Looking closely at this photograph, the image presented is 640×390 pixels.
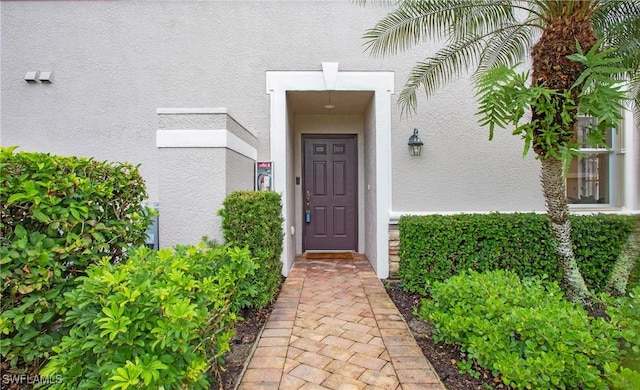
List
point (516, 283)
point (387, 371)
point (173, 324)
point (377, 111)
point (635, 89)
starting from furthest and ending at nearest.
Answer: point (377, 111)
point (635, 89)
point (516, 283)
point (387, 371)
point (173, 324)

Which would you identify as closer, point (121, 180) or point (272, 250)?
point (121, 180)

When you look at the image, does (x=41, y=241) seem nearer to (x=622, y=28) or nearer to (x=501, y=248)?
(x=501, y=248)

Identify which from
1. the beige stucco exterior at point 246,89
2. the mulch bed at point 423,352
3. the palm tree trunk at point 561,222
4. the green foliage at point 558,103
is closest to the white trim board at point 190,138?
the beige stucco exterior at point 246,89

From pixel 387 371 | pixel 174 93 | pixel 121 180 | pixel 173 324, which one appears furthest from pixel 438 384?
pixel 174 93

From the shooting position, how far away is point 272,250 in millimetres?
3623

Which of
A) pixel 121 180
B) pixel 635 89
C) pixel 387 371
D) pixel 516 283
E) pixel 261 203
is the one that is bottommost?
pixel 387 371

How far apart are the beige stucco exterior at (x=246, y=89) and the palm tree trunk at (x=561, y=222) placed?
1657 millimetres

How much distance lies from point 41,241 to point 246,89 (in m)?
3.72

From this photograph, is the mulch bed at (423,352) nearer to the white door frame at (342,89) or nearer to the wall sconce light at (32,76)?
the white door frame at (342,89)

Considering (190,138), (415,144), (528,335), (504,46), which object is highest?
(504,46)

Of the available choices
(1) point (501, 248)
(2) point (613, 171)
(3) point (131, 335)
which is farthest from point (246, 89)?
(2) point (613, 171)

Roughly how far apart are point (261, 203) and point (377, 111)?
2.54 m

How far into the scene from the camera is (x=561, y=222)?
333 centimetres

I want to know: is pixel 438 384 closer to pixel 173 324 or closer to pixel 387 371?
pixel 387 371
